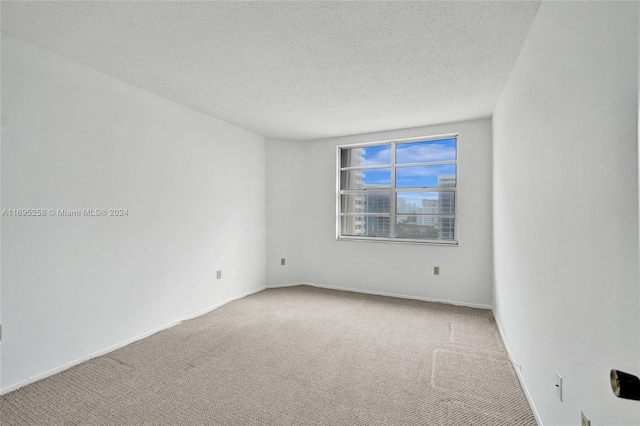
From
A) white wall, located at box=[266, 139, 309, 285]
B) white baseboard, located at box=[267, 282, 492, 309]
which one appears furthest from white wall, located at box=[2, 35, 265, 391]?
white baseboard, located at box=[267, 282, 492, 309]

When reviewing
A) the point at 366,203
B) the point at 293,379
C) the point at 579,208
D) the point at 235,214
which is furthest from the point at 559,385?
the point at 235,214

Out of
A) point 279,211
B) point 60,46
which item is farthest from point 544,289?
point 279,211

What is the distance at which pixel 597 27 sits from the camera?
1.04 m

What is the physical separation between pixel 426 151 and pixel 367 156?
91cm

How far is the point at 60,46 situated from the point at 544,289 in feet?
11.9

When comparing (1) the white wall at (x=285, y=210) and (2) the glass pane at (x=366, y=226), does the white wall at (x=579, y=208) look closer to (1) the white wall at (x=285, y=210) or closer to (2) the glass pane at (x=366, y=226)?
(2) the glass pane at (x=366, y=226)

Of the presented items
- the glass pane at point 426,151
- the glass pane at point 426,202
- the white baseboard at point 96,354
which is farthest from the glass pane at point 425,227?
the white baseboard at point 96,354

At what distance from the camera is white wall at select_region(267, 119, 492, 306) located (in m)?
3.99

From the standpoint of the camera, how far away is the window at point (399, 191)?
432cm

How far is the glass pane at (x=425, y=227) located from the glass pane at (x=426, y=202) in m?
0.10

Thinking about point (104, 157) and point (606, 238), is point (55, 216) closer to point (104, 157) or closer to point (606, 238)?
point (104, 157)

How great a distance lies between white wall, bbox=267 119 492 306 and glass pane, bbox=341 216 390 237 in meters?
0.22

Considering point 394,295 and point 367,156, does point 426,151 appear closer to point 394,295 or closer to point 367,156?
point 367,156

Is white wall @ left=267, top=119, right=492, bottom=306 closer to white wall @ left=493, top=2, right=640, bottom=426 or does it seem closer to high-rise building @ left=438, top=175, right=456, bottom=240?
high-rise building @ left=438, top=175, right=456, bottom=240
